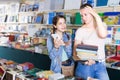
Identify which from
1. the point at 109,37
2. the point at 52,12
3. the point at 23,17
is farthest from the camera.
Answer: the point at 23,17

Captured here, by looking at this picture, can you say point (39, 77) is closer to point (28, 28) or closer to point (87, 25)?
point (87, 25)

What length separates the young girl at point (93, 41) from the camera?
2217mm

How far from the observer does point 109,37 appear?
4.09 meters

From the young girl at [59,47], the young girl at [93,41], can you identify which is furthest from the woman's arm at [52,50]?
the young girl at [93,41]

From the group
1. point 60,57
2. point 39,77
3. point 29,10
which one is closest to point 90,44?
point 60,57

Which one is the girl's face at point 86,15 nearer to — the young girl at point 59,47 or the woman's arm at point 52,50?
the young girl at point 59,47

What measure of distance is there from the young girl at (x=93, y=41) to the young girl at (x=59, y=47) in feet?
1.01

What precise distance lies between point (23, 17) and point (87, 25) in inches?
187

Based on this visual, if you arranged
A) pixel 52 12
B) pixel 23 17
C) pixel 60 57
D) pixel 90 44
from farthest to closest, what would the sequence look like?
pixel 23 17 < pixel 52 12 < pixel 60 57 < pixel 90 44

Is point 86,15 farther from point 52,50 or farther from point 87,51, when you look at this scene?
point 52,50

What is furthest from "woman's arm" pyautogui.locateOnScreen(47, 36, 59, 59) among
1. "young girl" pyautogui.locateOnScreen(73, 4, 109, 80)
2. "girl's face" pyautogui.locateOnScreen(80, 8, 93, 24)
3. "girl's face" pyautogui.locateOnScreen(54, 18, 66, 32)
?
"girl's face" pyautogui.locateOnScreen(80, 8, 93, 24)

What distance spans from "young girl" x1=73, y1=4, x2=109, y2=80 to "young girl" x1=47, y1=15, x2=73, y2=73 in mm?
307

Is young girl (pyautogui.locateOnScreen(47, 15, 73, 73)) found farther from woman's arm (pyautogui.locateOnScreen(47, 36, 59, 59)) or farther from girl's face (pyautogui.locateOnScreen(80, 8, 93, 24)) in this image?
girl's face (pyautogui.locateOnScreen(80, 8, 93, 24))

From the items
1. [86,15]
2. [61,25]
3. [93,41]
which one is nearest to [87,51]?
[93,41]
